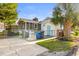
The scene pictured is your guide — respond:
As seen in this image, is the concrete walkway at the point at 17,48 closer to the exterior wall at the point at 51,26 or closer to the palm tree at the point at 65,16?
the exterior wall at the point at 51,26

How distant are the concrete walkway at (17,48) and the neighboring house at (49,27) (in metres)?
0.20

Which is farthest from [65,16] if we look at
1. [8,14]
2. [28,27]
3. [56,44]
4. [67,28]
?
[8,14]

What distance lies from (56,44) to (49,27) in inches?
8.6

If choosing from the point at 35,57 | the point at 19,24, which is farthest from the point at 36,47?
the point at 19,24

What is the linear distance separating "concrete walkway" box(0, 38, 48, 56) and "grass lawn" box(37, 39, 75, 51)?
0.19ft

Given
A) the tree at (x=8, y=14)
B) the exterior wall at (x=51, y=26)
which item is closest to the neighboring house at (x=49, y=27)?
the exterior wall at (x=51, y=26)

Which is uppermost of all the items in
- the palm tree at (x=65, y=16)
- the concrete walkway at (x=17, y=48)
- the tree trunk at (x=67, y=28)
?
the palm tree at (x=65, y=16)

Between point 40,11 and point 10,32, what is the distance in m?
0.43

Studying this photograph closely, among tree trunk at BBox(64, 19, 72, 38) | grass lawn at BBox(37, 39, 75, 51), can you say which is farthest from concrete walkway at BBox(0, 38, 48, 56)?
tree trunk at BBox(64, 19, 72, 38)

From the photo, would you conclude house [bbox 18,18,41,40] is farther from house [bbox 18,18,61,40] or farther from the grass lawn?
the grass lawn

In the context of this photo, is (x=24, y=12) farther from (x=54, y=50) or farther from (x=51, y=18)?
(x=54, y=50)

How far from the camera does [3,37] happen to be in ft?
8.30

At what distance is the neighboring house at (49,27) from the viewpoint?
2.53m

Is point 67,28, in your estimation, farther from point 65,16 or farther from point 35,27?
point 35,27
